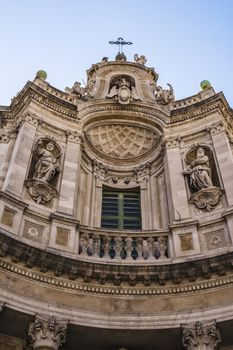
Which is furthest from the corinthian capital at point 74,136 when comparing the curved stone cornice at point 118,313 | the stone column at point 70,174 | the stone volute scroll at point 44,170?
the curved stone cornice at point 118,313

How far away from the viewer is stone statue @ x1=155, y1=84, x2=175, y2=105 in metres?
20.5

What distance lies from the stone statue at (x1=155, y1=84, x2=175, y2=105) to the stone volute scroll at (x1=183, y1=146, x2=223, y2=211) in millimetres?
4195

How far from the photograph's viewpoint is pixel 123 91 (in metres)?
20.2

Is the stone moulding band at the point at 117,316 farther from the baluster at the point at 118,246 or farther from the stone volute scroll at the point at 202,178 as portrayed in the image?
the stone volute scroll at the point at 202,178

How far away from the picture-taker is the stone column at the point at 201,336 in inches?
421

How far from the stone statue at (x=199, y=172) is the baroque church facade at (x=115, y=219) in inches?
1.5

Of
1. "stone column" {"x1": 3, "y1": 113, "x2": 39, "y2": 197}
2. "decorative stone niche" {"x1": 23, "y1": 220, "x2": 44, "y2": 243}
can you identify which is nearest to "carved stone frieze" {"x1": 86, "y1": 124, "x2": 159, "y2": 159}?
"stone column" {"x1": 3, "y1": 113, "x2": 39, "y2": 197}

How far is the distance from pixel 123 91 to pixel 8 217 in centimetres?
925

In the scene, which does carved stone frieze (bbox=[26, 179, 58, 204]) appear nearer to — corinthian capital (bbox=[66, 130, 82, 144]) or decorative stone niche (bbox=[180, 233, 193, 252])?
corinthian capital (bbox=[66, 130, 82, 144])

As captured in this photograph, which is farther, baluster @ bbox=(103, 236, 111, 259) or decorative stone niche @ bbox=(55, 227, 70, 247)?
decorative stone niche @ bbox=(55, 227, 70, 247)

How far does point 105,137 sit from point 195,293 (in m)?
9.21

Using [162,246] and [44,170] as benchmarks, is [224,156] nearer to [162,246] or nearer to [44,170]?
[162,246]

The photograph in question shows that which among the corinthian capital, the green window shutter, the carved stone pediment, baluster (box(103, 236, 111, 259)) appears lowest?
baluster (box(103, 236, 111, 259))

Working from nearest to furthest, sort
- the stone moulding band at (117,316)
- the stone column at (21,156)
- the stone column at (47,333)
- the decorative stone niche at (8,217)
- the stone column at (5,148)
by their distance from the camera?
the stone column at (47,333) → the stone moulding band at (117,316) → the decorative stone niche at (8,217) → the stone column at (21,156) → the stone column at (5,148)
